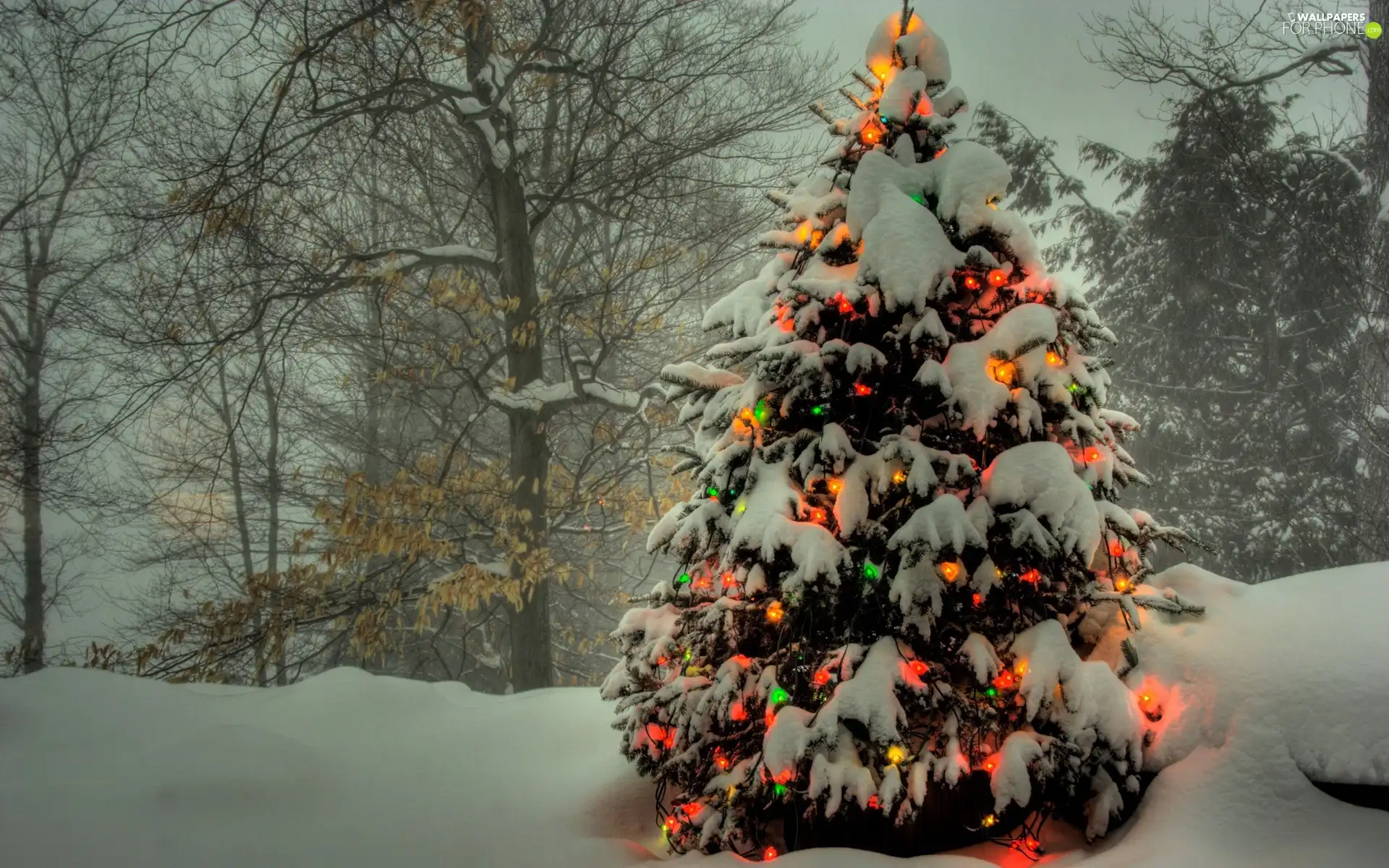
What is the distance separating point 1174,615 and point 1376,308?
437 inches

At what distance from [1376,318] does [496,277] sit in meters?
11.3

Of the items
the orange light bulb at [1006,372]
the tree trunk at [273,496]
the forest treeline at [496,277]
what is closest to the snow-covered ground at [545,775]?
the orange light bulb at [1006,372]

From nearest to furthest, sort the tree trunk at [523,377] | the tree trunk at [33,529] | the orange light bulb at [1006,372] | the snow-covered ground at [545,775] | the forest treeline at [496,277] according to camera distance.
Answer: the snow-covered ground at [545,775], the orange light bulb at [1006,372], the forest treeline at [496,277], the tree trunk at [523,377], the tree trunk at [33,529]

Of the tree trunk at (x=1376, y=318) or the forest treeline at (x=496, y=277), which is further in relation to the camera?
the tree trunk at (x=1376, y=318)

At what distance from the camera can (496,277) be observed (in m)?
9.07

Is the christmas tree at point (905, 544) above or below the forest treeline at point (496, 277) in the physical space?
below

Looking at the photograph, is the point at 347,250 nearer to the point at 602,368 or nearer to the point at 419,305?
the point at 419,305

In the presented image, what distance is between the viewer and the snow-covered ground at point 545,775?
2283 millimetres

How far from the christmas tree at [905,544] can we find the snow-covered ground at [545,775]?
25 cm

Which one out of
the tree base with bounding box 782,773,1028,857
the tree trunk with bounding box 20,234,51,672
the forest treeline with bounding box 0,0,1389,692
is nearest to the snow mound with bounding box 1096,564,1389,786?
the tree base with bounding box 782,773,1028,857

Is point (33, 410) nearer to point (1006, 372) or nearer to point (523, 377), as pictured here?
point (523, 377)

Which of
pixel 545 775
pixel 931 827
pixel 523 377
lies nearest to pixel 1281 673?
pixel 931 827

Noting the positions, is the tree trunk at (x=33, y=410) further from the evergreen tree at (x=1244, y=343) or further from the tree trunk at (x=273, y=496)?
the evergreen tree at (x=1244, y=343)

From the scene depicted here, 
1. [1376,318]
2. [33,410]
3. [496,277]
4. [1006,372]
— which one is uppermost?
[496,277]
